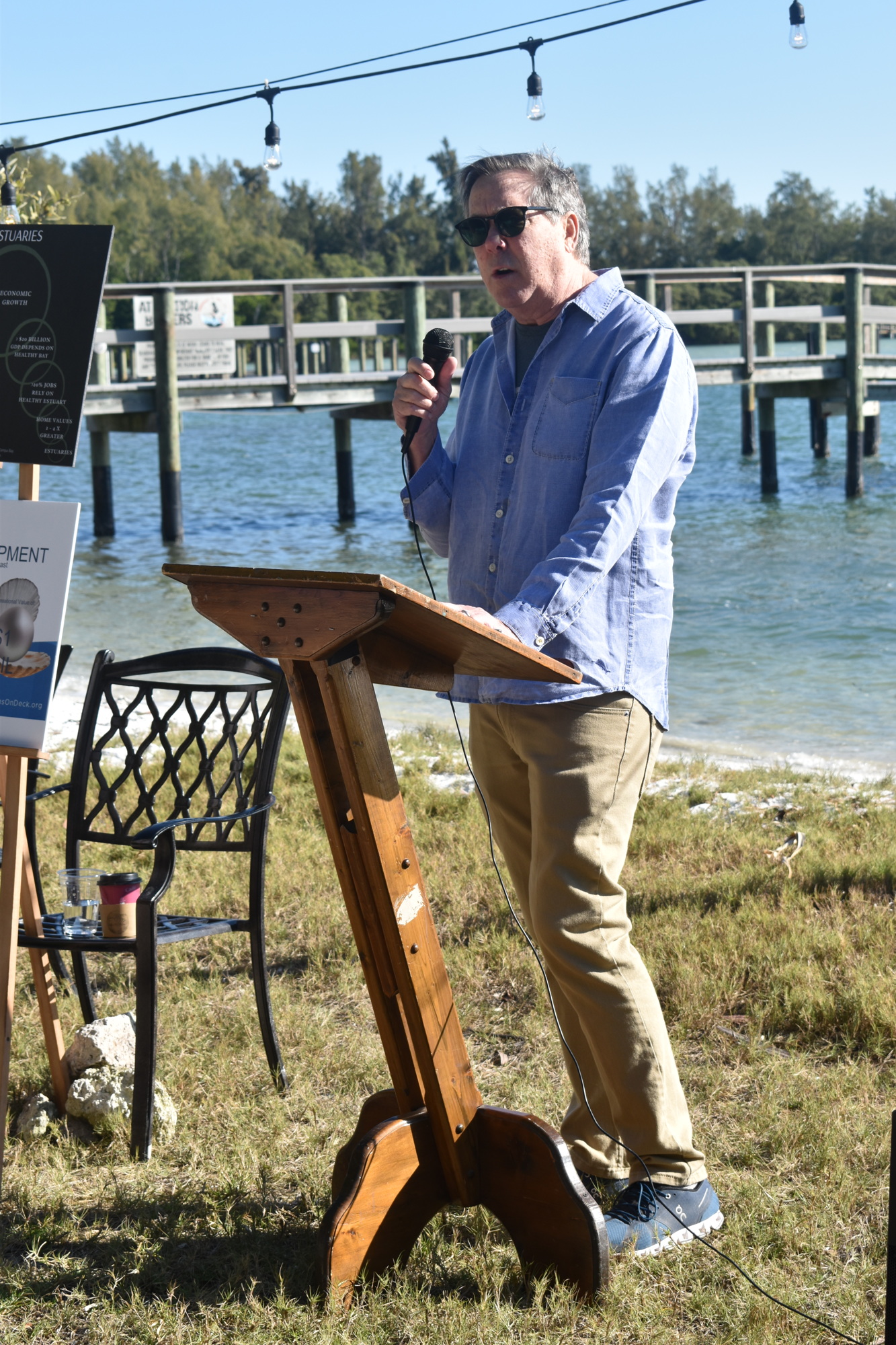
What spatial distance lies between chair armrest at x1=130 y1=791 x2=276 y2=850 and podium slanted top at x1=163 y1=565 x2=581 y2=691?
1.24 meters

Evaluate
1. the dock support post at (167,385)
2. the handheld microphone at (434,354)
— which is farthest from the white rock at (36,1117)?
the dock support post at (167,385)

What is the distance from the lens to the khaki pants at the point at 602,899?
268 cm

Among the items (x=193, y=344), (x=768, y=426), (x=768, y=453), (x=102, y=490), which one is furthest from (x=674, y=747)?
(x=768, y=453)

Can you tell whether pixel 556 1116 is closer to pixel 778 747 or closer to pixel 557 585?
pixel 557 585

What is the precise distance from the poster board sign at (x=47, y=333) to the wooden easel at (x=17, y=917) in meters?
0.11

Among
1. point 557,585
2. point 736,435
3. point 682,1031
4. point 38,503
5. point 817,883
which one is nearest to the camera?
point 557,585

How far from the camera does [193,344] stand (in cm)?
1656

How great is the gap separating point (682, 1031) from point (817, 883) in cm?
128

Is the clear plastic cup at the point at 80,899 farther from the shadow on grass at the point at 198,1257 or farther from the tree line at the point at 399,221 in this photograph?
the tree line at the point at 399,221

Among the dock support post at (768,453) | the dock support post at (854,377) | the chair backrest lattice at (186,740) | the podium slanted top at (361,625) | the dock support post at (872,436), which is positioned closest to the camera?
the podium slanted top at (361,625)

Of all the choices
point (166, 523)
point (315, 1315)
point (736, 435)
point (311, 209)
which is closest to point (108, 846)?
point (315, 1315)

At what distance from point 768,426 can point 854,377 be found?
8.44 ft

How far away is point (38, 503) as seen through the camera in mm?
3271

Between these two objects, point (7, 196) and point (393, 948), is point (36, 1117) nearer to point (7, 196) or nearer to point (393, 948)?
point (393, 948)
